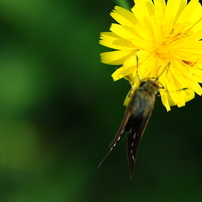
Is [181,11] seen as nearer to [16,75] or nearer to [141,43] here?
[141,43]

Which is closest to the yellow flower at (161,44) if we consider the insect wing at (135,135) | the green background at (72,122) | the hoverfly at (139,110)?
the hoverfly at (139,110)

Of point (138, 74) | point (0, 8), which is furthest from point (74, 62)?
point (138, 74)

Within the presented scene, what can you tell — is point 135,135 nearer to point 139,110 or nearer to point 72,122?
point 139,110

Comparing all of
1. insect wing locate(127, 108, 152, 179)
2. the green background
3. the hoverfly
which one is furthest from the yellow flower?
the green background

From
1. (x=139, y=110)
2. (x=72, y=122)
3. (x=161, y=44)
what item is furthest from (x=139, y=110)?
(x=72, y=122)

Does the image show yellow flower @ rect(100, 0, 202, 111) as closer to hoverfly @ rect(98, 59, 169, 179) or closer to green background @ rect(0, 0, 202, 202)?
hoverfly @ rect(98, 59, 169, 179)

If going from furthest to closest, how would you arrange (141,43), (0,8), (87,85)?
(87,85), (0,8), (141,43)

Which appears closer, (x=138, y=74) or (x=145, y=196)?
(x=138, y=74)
